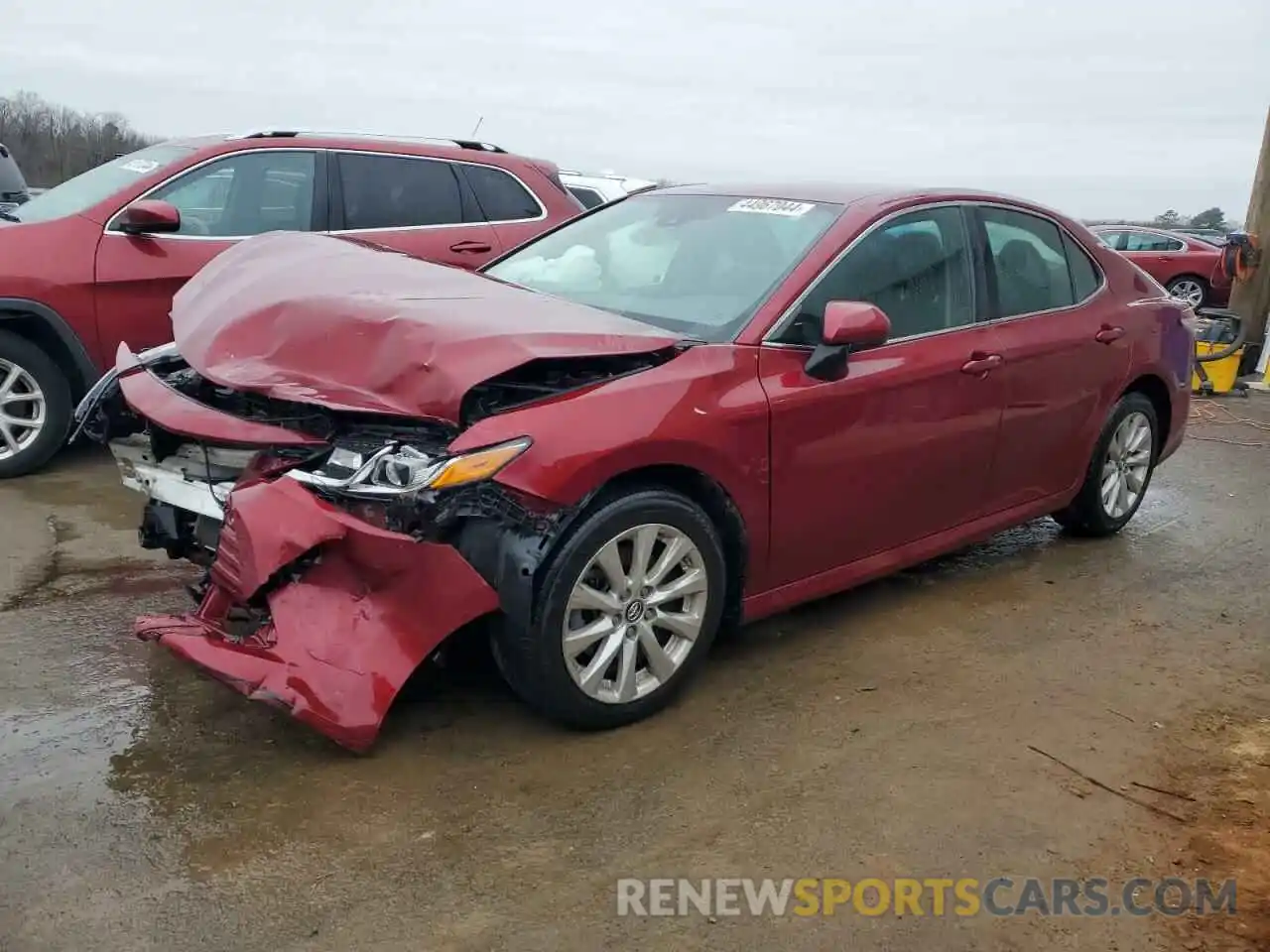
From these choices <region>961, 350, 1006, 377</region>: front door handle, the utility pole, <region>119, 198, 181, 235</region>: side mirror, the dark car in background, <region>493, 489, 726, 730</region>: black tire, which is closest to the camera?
<region>493, 489, 726, 730</region>: black tire

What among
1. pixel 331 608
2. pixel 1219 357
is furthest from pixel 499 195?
pixel 1219 357

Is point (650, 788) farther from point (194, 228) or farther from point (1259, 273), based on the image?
point (1259, 273)

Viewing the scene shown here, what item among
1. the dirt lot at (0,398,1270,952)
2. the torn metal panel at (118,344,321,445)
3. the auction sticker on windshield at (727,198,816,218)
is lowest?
the dirt lot at (0,398,1270,952)

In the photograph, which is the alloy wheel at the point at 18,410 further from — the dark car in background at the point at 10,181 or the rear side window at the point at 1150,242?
the rear side window at the point at 1150,242

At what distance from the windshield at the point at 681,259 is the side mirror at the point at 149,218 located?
7.50ft

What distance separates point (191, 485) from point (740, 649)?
6.54 feet

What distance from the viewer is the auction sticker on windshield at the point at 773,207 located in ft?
13.4

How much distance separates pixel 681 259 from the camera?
4094mm

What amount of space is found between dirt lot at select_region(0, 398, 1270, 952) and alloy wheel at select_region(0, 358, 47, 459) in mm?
1445

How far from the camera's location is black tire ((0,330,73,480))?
5605 millimetres

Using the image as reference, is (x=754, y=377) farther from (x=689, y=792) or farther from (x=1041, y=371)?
(x=1041, y=371)

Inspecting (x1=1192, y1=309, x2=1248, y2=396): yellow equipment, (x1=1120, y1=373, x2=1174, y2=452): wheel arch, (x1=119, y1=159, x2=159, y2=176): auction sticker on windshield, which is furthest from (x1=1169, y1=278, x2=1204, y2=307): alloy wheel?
(x1=119, y1=159, x2=159, y2=176): auction sticker on windshield

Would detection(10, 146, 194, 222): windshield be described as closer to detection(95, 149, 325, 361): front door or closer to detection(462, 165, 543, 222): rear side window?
detection(95, 149, 325, 361): front door

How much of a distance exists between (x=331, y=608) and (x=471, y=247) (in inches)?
165
